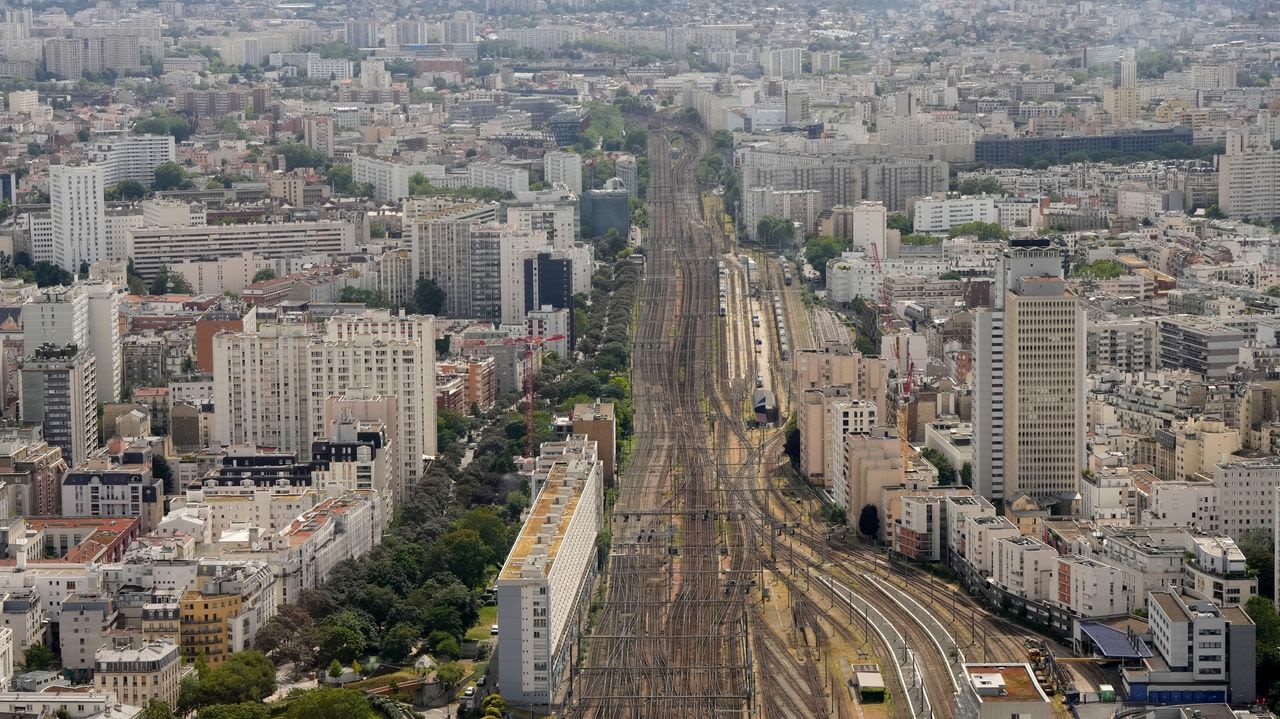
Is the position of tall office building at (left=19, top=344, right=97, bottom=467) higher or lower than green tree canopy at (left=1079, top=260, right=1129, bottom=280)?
lower

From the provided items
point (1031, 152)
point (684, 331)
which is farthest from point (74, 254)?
point (1031, 152)

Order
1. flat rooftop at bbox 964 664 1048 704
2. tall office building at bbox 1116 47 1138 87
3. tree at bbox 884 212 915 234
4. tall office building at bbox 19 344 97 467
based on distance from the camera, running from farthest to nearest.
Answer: tall office building at bbox 1116 47 1138 87, tree at bbox 884 212 915 234, tall office building at bbox 19 344 97 467, flat rooftop at bbox 964 664 1048 704

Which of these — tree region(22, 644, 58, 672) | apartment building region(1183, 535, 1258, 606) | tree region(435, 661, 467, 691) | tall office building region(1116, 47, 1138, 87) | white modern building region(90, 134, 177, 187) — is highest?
tall office building region(1116, 47, 1138, 87)

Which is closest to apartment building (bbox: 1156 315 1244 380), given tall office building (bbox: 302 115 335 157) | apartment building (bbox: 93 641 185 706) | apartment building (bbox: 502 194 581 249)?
apartment building (bbox: 502 194 581 249)

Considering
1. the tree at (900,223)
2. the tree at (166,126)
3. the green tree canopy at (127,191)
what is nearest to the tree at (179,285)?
the green tree canopy at (127,191)

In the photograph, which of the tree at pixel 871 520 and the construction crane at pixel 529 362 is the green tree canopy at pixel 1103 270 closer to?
the construction crane at pixel 529 362

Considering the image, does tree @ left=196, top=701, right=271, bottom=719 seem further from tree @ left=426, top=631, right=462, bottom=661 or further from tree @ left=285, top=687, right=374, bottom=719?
tree @ left=426, top=631, right=462, bottom=661

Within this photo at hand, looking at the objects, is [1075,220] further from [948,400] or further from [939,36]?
[939,36]
